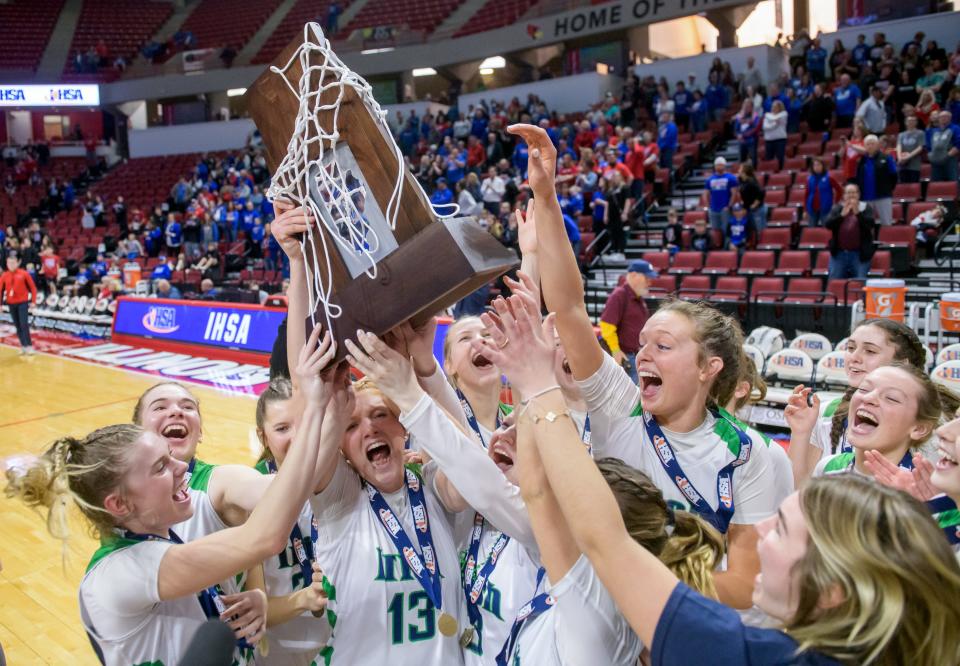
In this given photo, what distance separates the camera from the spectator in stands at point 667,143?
15.0 m

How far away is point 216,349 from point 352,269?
11.1m

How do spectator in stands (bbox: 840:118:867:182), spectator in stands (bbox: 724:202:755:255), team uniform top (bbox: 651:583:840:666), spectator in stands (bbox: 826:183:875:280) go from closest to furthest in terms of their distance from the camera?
1. team uniform top (bbox: 651:583:840:666)
2. spectator in stands (bbox: 826:183:875:280)
3. spectator in stands (bbox: 840:118:867:182)
4. spectator in stands (bbox: 724:202:755:255)

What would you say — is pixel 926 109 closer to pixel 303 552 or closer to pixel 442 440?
pixel 303 552

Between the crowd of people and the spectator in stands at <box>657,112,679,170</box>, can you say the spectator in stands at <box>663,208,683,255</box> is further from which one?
the crowd of people

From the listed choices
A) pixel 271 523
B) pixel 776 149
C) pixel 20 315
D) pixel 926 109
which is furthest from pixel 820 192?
pixel 20 315

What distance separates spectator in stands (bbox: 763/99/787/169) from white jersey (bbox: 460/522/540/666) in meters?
12.4

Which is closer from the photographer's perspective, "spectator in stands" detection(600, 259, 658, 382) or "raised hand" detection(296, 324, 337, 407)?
"raised hand" detection(296, 324, 337, 407)

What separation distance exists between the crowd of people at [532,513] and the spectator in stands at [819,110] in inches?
476

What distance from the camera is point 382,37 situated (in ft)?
82.7

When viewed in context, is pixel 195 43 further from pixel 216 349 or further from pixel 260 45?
pixel 216 349

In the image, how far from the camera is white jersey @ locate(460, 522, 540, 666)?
2.05 m

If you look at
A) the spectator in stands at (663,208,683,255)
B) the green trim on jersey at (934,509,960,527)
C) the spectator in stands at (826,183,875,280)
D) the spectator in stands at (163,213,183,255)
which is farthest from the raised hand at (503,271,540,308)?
the spectator in stands at (163,213,183,255)

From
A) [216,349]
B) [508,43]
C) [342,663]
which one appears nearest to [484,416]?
[342,663]

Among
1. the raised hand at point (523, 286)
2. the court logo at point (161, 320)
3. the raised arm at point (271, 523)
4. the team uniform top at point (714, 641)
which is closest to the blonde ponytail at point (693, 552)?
the team uniform top at point (714, 641)
